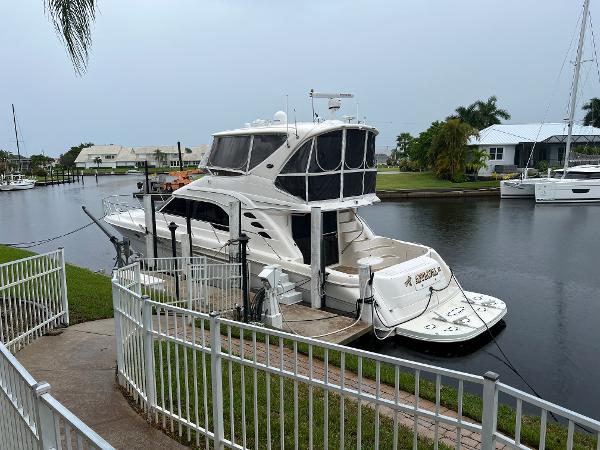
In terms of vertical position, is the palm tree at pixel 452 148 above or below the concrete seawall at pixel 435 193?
above

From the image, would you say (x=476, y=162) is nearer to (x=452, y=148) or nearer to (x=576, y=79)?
(x=452, y=148)

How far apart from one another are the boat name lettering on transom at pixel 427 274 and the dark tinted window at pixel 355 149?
128 inches

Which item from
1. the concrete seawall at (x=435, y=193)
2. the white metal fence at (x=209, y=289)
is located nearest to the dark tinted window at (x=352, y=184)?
the white metal fence at (x=209, y=289)

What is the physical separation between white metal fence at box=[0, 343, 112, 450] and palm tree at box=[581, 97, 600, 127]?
81773mm

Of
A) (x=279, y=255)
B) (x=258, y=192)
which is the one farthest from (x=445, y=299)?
(x=258, y=192)

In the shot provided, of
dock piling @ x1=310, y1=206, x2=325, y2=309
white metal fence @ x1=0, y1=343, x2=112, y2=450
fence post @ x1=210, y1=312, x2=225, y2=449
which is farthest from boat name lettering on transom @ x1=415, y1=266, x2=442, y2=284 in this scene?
white metal fence @ x1=0, y1=343, x2=112, y2=450

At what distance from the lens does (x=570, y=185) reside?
38.9 meters

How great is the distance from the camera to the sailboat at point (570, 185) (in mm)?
38594

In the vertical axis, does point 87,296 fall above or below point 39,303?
below

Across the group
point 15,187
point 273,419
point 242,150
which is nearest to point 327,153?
point 242,150

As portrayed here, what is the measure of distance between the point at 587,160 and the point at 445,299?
45.6m

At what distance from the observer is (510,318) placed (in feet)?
41.3

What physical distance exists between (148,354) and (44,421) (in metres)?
2.53

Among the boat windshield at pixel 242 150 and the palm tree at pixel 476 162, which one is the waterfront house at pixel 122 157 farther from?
the boat windshield at pixel 242 150
